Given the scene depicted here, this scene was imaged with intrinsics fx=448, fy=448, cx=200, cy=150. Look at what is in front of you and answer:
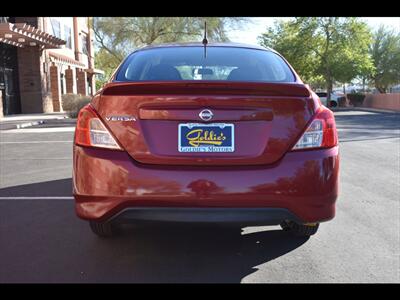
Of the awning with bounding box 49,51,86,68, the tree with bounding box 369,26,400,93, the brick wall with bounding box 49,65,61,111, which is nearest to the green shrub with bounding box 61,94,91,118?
the brick wall with bounding box 49,65,61,111

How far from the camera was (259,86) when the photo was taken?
3090mm

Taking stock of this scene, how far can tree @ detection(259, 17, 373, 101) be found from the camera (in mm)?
32969

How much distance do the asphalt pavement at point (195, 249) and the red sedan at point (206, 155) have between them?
0.40 metres

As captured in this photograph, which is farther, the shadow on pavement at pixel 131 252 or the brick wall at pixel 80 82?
the brick wall at pixel 80 82

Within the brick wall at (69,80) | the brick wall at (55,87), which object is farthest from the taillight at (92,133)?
the brick wall at (69,80)

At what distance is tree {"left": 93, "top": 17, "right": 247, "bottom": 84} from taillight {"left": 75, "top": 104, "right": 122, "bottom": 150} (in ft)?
94.9

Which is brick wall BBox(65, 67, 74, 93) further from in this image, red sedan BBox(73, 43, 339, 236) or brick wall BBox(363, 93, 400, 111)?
→ red sedan BBox(73, 43, 339, 236)

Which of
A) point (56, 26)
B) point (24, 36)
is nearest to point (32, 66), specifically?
point (24, 36)

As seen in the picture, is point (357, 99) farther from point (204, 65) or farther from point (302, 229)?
point (204, 65)

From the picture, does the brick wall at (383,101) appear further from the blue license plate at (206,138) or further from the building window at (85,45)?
the blue license plate at (206,138)

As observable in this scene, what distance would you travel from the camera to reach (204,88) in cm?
304

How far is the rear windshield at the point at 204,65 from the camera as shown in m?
3.75
